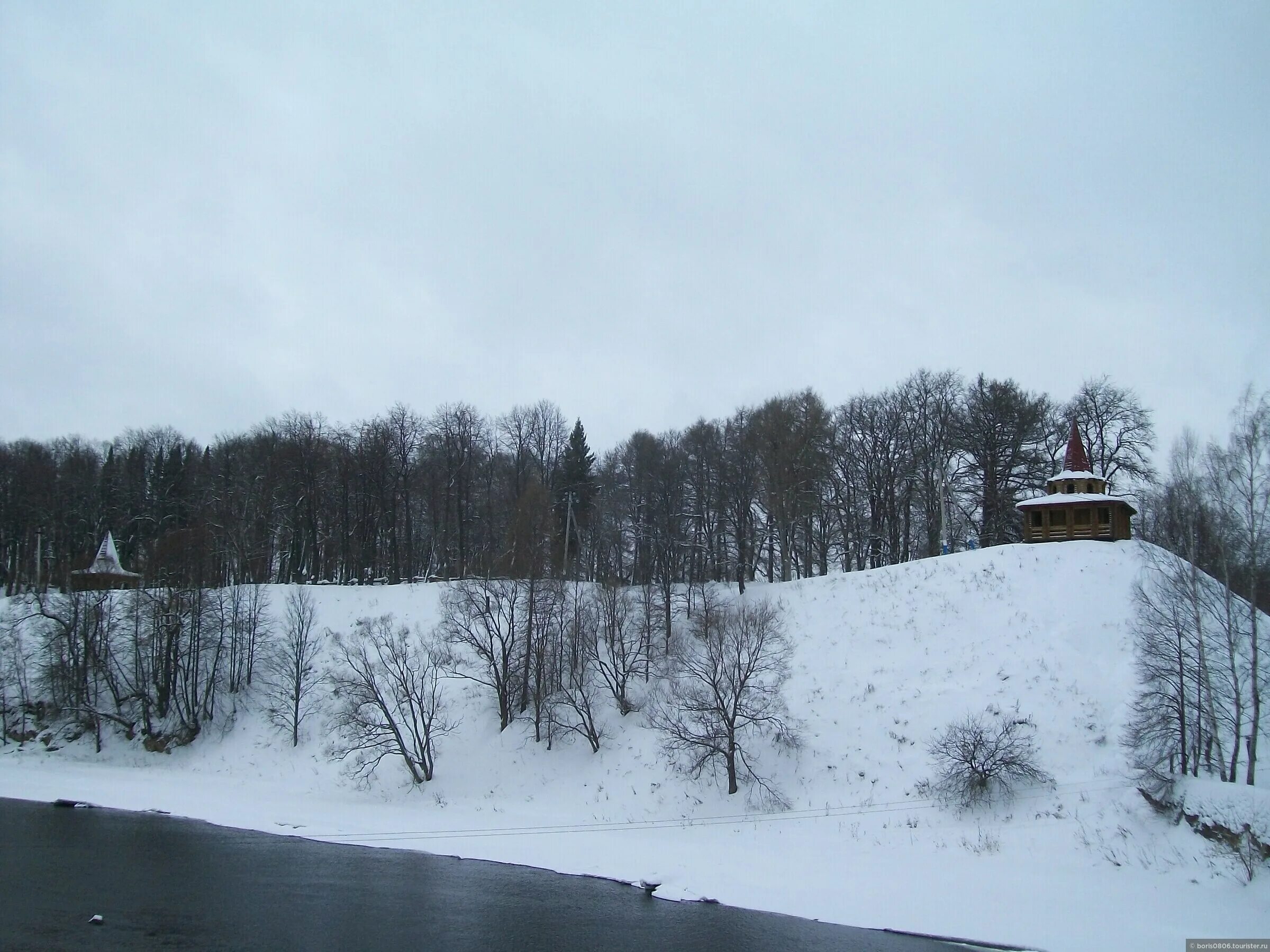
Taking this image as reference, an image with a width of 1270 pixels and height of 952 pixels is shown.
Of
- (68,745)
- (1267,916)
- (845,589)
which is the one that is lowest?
(68,745)

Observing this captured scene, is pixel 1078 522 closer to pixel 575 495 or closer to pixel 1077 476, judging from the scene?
pixel 1077 476

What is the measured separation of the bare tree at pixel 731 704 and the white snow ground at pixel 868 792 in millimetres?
1097

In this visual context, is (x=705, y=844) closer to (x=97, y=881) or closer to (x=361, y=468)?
(x=97, y=881)

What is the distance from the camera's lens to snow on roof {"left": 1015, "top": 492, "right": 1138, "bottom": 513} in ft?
135

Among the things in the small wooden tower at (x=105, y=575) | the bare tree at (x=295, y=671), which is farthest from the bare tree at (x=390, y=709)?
the small wooden tower at (x=105, y=575)

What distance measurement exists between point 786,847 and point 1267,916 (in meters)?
12.5

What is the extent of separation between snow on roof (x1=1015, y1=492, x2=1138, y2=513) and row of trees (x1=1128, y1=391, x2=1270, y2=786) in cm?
1315

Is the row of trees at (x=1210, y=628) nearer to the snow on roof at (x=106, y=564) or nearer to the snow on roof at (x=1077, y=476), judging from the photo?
the snow on roof at (x=1077, y=476)

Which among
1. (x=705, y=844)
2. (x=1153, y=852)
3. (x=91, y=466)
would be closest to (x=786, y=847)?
(x=705, y=844)

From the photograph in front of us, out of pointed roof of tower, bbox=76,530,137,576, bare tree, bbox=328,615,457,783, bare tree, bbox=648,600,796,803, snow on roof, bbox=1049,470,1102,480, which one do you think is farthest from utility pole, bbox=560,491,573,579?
pointed roof of tower, bbox=76,530,137,576

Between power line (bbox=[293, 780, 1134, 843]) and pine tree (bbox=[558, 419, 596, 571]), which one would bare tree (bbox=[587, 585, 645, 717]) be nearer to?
power line (bbox=[293, 780, 1134, 843])

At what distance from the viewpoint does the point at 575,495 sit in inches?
2212

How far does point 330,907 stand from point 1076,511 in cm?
3729

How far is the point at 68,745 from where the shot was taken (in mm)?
44281
